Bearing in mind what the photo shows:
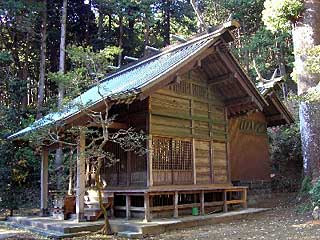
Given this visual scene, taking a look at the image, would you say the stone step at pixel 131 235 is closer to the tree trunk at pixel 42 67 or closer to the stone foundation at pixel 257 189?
the stone foundation at pixel 257 189

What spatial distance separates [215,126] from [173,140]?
7.01 feet

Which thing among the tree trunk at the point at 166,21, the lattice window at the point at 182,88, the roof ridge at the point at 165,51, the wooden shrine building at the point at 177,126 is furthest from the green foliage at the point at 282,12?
the tree trunk at the point at 166,21

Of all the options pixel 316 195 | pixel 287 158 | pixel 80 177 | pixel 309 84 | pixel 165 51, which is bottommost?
pixel 316 195

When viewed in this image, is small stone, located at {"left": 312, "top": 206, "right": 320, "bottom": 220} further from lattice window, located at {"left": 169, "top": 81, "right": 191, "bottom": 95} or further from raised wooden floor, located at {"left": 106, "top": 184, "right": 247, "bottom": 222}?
lattice window, located at {"left": 169, "top": 81, "right": 191, "bottom": 95}

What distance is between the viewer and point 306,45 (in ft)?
40.4

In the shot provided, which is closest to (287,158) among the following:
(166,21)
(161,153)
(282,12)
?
(282,12)

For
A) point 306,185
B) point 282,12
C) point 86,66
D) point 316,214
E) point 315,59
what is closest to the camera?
point 315,59

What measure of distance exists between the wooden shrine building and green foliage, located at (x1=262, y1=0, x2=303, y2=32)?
2.08 metres

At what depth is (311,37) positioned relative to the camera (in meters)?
12.2

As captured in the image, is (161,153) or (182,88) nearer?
(161,153)

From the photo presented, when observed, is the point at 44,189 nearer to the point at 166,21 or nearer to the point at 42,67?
the point at 42,67

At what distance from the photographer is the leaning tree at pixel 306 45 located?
1212 centimetres

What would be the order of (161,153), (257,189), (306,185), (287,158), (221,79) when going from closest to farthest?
(161,153) → (306,185) → (221,79) → (257,189) → (287,158)

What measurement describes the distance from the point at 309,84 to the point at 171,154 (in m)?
5.14
